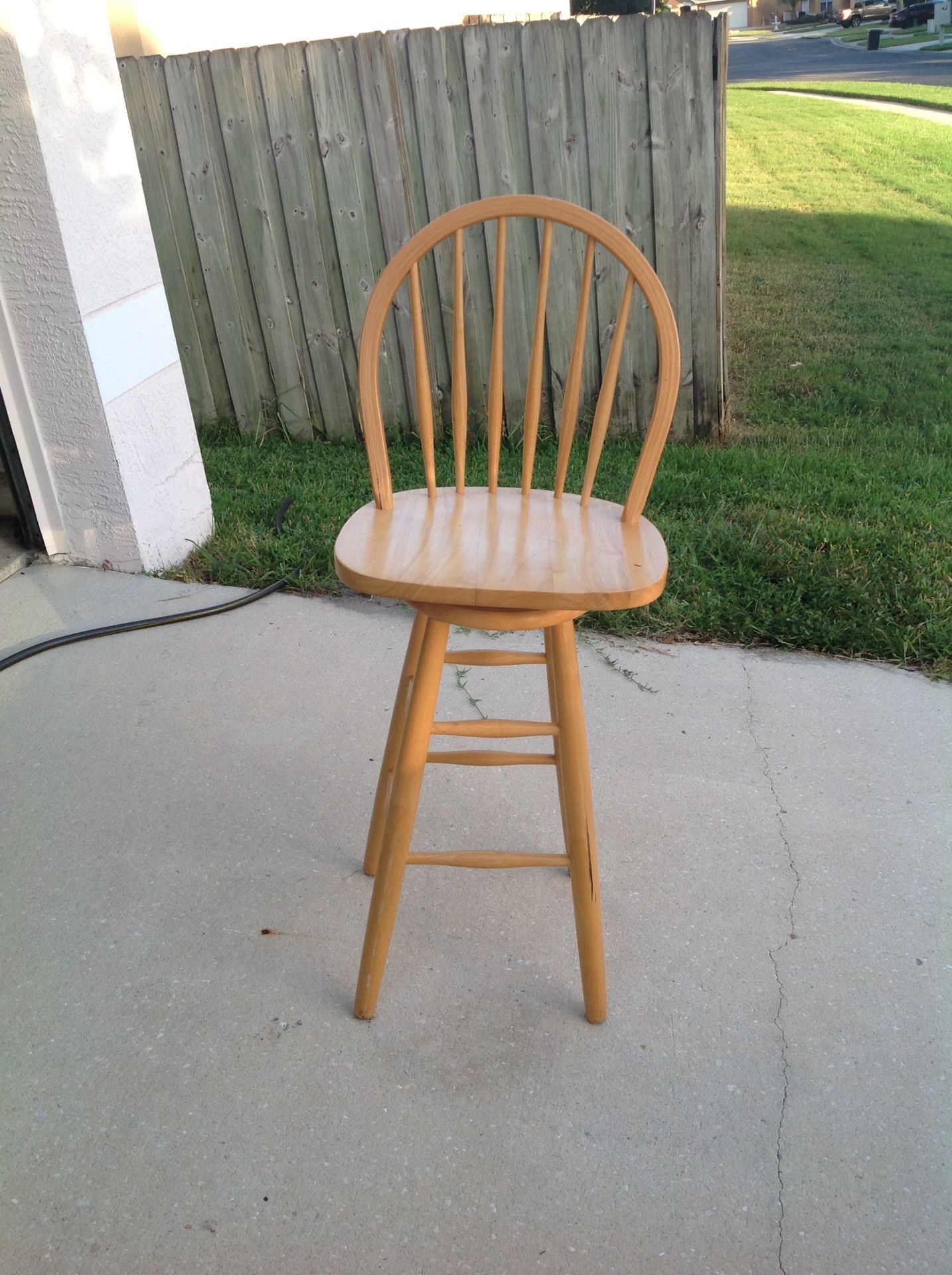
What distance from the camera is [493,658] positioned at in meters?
1.73

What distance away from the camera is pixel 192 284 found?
4168 millimetres

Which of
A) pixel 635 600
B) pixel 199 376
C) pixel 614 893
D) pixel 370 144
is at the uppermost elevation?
pixel 370 144

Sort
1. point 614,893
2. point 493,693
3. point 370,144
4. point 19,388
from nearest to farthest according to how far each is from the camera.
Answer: point 614,893 < point 493,693 < point 19,388 < point 370,144

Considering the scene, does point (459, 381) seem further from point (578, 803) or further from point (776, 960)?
point (776, 960)

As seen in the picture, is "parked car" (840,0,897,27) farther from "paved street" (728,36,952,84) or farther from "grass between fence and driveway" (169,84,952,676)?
"grass between fence and driveway" (169,84,952,676)

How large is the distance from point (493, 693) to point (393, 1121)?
3.98 feet

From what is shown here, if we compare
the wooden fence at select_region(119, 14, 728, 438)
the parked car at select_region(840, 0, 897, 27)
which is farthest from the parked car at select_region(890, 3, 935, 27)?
the wooden fence at select_region(119, 14, 728, 438)

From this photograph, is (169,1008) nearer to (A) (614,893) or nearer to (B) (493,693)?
(A) (614,893)

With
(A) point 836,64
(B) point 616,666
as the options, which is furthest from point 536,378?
(A) point 836,64

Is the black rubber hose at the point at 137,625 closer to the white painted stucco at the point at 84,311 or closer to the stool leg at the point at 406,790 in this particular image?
the white painted stucco at the point at 84,311

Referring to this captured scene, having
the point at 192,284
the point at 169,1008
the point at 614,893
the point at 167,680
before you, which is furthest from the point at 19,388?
the point at 614,893

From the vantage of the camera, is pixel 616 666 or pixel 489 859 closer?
pixel 489 859

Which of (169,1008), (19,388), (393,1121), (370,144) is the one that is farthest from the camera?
(370,144)

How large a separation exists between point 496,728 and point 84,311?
1.85 m
